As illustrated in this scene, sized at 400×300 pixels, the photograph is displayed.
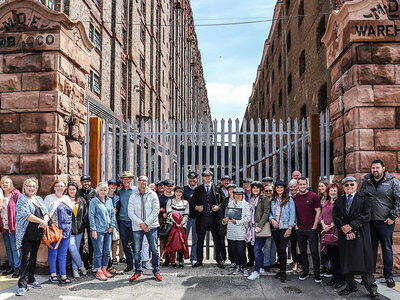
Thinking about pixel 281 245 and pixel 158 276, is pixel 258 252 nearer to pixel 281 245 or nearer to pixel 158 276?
pixel 281 245

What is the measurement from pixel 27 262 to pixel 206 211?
3250mm

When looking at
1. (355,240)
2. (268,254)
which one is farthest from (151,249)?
(355,240)

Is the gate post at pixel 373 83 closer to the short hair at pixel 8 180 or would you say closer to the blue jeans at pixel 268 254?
the blue jeans at pixel 268 254

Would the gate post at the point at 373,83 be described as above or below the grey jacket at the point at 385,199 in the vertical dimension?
above

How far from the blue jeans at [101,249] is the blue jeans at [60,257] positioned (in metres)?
0.48

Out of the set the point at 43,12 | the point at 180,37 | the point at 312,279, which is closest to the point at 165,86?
the point at 180,37

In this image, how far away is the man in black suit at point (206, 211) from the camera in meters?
7.27

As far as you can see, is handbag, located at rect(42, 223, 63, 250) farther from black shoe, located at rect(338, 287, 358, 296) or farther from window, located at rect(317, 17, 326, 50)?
window, located at rect(317, 17, 326, 50)

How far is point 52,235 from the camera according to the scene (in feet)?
19.5

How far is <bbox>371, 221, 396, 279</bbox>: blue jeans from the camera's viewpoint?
5.70 meters

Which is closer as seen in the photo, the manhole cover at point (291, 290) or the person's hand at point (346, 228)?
the person's hand at point (346, 228)

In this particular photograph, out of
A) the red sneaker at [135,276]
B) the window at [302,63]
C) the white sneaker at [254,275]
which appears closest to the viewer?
the red sneaker at [135,276]

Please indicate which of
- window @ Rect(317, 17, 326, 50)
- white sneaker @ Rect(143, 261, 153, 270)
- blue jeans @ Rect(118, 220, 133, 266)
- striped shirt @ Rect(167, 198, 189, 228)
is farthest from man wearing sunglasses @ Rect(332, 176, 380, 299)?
window @ Rect(317, 17, 326, 50)

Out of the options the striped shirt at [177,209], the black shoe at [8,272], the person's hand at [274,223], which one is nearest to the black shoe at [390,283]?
the person's hand at [274,223]
